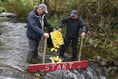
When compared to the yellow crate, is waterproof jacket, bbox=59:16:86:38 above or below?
above

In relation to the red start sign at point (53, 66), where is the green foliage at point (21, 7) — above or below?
above

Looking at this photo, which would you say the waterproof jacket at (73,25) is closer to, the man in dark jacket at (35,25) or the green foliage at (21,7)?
the man in dark jacket at (35,25)

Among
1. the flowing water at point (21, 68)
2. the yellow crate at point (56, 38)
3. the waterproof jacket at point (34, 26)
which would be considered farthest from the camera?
the yellow crate at point (56, 38)

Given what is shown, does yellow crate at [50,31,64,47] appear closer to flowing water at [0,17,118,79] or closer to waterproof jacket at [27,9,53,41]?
waterproof jacket at [27,9,53,41]

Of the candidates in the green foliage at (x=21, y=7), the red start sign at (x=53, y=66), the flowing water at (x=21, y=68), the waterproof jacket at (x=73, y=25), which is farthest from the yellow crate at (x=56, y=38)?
the green foliage at (x=21, y=7)

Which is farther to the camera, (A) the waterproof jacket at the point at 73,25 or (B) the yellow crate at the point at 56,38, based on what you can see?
A: (A) the waterproof jacket at the point at 73,25

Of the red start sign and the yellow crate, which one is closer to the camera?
the red start sign

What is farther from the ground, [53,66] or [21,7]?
[21,7]

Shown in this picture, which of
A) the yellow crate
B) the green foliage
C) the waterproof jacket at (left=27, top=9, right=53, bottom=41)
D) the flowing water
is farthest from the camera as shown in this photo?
the green foliage

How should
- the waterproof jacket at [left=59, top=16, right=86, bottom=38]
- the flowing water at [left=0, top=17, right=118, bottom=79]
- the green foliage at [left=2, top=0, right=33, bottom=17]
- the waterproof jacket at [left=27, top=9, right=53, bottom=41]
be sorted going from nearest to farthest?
the flowing water at [left=0, top=17, right=118, bottom=79], the waterproof jacket at [left=27, top=9, right=53, bottom=41], the waterproof jacket at [left=59, top=16, right=86, bottom=38], the green foliage at [left=2, top=0, right=33, bottom=17]

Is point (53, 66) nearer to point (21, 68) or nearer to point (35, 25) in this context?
point (21, 68)

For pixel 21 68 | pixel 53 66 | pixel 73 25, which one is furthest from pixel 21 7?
pixel 53 66

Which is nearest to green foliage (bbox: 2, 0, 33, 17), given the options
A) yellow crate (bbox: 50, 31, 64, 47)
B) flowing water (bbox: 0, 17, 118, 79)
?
flowing water (bbox: 0, 17, 118, 79)

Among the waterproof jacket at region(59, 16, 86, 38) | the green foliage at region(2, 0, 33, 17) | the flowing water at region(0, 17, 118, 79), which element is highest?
the waterproof jacket at region(59, 16, 86, 38)
